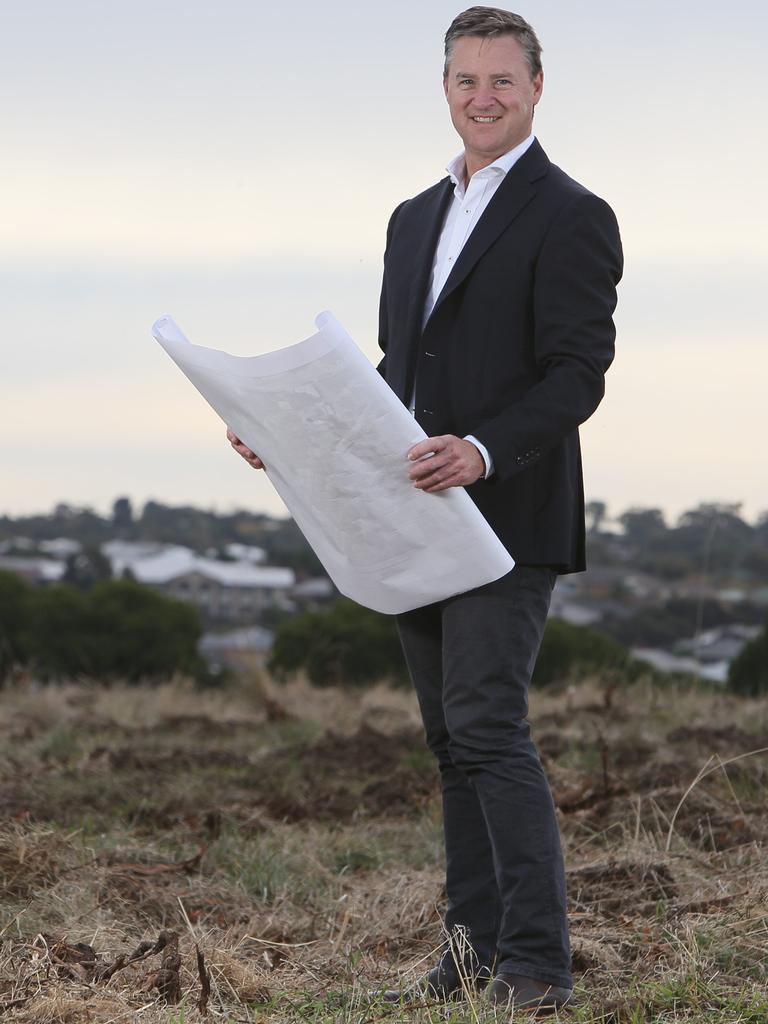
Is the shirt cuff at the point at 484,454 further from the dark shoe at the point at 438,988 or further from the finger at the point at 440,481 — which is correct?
the dark shoe at the point at 438,988

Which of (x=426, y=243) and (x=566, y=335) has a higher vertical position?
(x=426, y=243)

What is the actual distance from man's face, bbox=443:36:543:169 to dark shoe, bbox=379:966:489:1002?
1.82 m

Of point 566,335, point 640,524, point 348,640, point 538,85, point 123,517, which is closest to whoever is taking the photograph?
point 566,335

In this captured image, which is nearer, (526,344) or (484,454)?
(484,454)

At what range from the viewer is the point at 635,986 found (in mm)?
2932

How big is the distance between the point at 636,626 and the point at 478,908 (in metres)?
20.1

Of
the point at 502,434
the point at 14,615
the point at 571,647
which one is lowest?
the point at 571,647

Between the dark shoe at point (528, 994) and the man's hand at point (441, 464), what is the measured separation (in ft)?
3.37

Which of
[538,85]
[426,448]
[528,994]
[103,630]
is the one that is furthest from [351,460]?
[103,630]

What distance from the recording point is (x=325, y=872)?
4383 mm

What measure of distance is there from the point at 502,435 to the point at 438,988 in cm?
120

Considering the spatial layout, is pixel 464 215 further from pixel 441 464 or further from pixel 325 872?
pixel 325 872

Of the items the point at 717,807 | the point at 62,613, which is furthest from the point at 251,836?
the point at 62,613

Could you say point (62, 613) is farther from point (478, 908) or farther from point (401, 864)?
point (478, 908)
